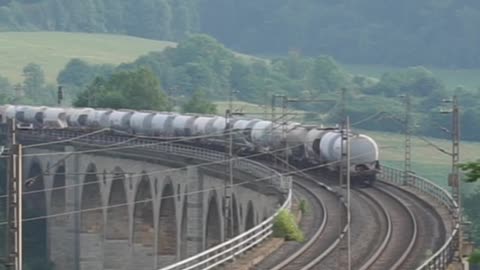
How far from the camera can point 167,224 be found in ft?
337

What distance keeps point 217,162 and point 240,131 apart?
8.22ft

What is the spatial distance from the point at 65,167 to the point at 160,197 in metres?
19.0

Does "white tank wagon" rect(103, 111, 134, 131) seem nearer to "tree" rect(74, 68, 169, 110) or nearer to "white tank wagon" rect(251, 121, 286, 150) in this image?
"white tank wagon" rect(251, 121, 286, 150)

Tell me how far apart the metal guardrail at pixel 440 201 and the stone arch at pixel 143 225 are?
23.8m

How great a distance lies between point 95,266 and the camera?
11256 centimetres

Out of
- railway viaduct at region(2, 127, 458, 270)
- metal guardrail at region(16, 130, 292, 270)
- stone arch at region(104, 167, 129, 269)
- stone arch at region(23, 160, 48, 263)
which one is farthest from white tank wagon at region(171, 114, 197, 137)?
stone arch at region(23, 160, 48, 263)

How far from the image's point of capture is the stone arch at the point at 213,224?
90.7 m

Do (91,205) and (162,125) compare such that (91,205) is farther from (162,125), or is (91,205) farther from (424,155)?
(424,155)

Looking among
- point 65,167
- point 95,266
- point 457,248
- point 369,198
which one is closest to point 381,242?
point 457,248

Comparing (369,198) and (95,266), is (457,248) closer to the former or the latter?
(369,198)

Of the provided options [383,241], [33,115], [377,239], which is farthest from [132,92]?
[383,241]

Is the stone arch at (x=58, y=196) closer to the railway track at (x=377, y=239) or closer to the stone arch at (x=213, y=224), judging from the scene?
the stone arch at (x=213, y=224)

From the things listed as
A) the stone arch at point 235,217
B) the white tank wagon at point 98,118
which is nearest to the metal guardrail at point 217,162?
the white tank wagon at point 98,118

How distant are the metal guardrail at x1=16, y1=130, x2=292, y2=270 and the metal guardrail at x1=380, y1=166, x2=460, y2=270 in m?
5.61
